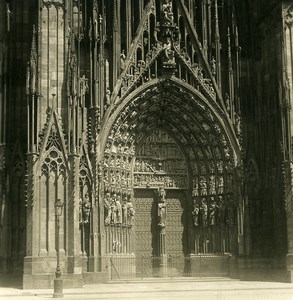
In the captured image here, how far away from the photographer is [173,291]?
23531 millimetres

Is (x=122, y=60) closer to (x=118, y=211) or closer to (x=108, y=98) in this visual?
(x=108, y=98)

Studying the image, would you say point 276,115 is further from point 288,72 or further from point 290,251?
point 290,251

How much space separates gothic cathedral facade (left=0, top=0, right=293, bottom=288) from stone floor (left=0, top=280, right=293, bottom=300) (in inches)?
73.0

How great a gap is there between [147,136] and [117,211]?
160 inches

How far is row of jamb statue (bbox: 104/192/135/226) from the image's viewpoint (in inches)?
1151

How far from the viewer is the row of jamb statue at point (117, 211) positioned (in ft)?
95.9

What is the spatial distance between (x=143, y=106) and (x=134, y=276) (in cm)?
754

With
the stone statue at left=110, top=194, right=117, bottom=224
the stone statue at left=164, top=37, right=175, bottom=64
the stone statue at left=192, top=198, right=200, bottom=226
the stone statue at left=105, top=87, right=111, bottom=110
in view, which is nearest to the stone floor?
the stone statue at left=110, top=194, right=117, bottom=224

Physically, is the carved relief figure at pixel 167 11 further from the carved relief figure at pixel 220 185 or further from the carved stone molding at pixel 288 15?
the carved relief figure at pixel 220 185

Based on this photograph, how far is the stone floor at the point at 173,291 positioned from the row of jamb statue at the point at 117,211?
9.84 ft

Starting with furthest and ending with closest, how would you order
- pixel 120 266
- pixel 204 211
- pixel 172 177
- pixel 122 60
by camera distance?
1. pixel 172 177
2. pixel 204 211
3. pixel 122 60
4. pixel 120 266

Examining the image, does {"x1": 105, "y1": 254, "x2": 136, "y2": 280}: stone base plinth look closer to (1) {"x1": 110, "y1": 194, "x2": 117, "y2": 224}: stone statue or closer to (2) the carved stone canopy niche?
(1) {"x1": 110, "y1": 194, "x2": 117, "y2": 224}: stone statue

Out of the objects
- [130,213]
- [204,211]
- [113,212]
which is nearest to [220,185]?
[204,211]

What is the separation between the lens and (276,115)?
98.4 ft
